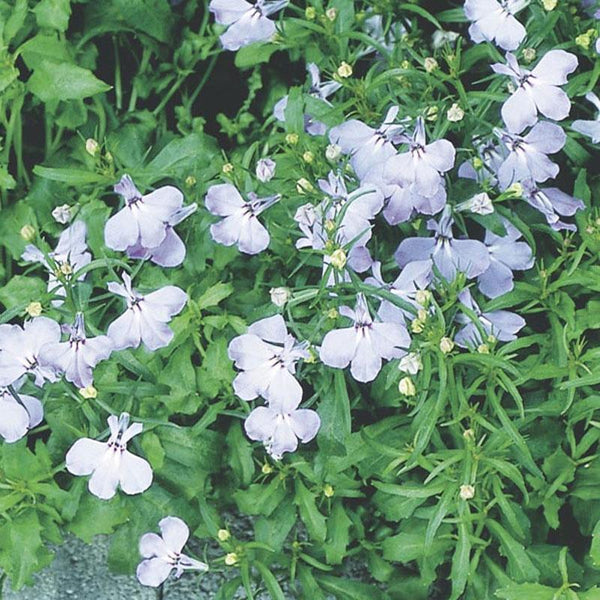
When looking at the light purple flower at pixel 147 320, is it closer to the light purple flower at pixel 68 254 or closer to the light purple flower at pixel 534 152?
the light purple flower at pixel 68 254

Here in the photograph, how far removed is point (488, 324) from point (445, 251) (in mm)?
118

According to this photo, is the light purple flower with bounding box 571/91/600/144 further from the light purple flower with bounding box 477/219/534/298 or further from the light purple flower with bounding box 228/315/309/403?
the light purple flower with bounding box 228/315/309/403

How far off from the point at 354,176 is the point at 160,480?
0.53 metres

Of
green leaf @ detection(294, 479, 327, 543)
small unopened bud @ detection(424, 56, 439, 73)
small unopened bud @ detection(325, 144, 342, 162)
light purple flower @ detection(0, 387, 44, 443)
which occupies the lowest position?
green leaf @ detection(294, 479, 327, 543)

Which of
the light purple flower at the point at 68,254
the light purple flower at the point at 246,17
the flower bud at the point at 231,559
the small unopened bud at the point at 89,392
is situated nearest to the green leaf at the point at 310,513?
the flower bud at the point at 231,559

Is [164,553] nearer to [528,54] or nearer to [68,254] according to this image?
[68,254]

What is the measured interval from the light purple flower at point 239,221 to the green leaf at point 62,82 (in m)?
0.33

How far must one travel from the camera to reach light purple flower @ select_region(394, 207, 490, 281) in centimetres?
166

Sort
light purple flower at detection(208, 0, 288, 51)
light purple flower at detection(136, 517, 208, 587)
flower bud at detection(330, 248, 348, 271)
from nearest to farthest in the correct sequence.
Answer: flower bud at detection(330, 248, 348, 271) < light purple flower at detection(136, 517, 208, 587) < light purple flower at detection(208, 0, 288, 51)

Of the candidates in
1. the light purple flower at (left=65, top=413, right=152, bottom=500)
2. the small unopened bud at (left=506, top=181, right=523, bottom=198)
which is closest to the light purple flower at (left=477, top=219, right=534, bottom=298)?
the small unopened bud at (left=506, top=181, right=523, bottom=198)

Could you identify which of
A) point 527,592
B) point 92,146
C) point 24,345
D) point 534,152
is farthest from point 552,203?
point 24,345

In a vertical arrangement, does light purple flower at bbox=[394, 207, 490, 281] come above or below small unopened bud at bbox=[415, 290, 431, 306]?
below

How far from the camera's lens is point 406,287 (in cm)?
161

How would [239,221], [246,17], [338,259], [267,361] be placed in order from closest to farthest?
[338,259] → [267,361] → [239,221] → [246,17]
